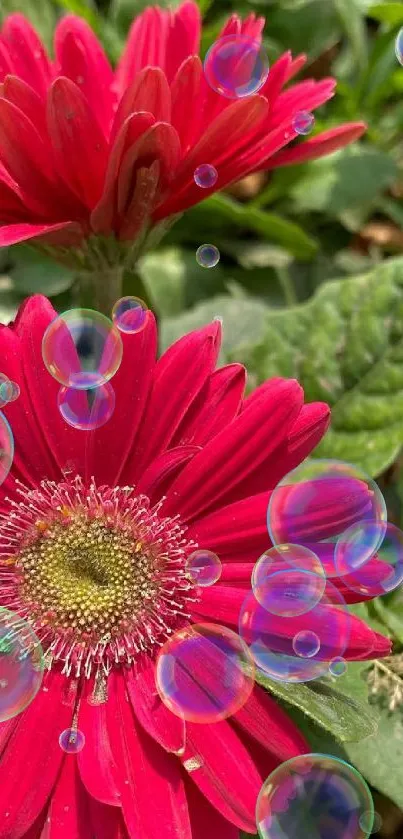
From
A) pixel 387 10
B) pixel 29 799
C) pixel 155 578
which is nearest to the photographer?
pixel 29 799

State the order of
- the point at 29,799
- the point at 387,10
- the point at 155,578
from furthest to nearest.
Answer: the point at 387,10 → the point at 155,578 → the point at 29,799

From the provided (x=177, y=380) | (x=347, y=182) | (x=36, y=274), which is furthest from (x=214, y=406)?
(x=347, y=182)

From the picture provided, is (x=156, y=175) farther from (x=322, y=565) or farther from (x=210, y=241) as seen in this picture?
(x=210, y=241)

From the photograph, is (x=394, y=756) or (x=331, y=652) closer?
(x=331, y=652)

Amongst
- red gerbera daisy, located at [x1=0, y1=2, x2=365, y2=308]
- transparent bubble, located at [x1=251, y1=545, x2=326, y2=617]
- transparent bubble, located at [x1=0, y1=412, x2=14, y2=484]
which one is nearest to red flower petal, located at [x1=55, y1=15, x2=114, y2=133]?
red gerbera daisy, located at [x1=0, y1=2, x2=365, y2=308]

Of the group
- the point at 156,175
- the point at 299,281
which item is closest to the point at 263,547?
the point at 156,175

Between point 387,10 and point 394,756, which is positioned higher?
point 387,10

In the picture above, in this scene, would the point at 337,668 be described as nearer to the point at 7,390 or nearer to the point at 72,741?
the point at 72,741
